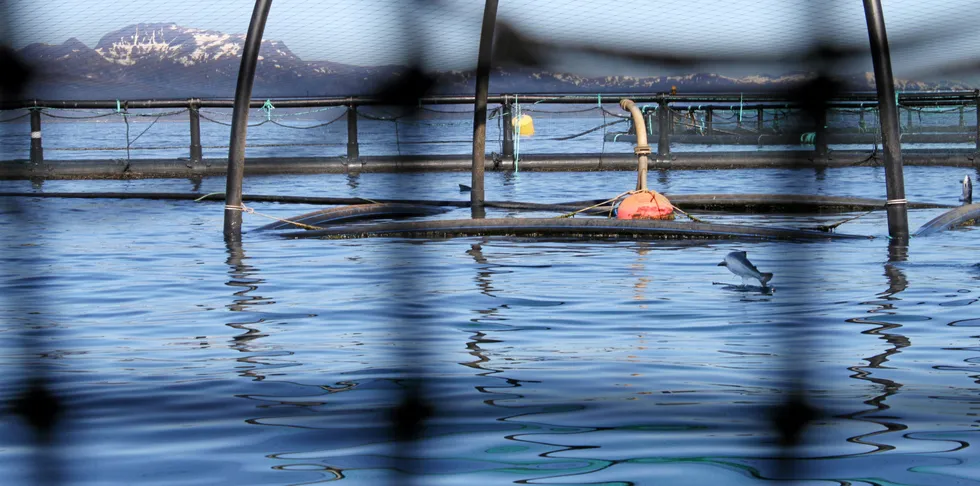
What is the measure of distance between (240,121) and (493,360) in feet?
18.5

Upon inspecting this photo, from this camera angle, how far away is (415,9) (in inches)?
83.0

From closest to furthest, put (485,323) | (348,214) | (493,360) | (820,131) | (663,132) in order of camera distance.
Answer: (820,131) → (493,360) → (485,323) → (348,214) → (663,132)

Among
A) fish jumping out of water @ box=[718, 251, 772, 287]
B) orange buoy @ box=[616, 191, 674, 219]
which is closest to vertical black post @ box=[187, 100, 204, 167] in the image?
orange buoy @ box=[616, 191, 674, 219]

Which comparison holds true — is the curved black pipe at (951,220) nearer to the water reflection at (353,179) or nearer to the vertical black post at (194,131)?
the water reflection at (353,179)

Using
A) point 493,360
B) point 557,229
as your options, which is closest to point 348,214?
point 557,229

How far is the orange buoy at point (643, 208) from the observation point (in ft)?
36.7

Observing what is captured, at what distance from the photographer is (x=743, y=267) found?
7.20m

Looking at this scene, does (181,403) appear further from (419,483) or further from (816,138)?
(816,138)

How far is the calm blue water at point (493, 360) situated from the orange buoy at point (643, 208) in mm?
1381

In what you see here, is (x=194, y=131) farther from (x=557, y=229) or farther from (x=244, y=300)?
(x=244, y=300)

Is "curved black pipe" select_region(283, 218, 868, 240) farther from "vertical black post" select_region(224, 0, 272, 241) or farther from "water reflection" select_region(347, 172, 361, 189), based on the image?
"water reflection" select_region(347, 172, 361, 189)

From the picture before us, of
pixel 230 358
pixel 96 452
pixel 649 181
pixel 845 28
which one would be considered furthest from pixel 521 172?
pixel 845 28

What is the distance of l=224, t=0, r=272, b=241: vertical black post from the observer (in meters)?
9.27

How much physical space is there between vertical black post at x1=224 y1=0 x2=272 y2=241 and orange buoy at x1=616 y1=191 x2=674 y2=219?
10.6 ft
